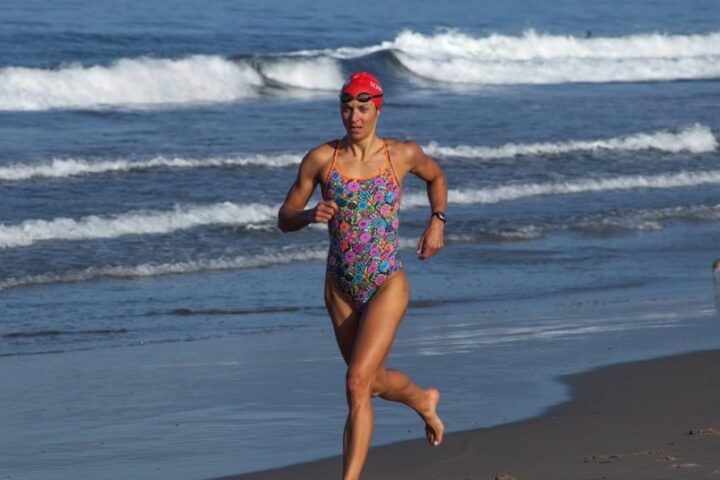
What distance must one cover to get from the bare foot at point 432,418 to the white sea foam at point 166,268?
5.81m

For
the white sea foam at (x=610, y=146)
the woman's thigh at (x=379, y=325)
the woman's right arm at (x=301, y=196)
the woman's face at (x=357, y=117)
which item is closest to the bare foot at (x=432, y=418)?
the woman's thigh at (x=379, y=325)

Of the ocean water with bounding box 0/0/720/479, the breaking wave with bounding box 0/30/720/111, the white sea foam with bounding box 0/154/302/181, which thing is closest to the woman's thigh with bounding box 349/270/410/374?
the ocean water with bounding box 0/0/720/479

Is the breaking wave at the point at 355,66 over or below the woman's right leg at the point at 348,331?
below

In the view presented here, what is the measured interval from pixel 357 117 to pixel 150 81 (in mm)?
21399

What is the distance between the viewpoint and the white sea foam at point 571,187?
16.2 meters

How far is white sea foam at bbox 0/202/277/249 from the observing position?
13.5m

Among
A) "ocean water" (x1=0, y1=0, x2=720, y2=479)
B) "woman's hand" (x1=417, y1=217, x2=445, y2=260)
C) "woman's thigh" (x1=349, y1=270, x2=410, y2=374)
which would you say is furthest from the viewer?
"ocean water" (x1=0, y1=0, x2=720, y2=479)

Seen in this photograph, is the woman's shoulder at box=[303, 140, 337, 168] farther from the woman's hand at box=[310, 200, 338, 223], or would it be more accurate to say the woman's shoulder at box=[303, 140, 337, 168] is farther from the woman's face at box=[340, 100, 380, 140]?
the woman's hand at box=[310, 200, 338, 223]

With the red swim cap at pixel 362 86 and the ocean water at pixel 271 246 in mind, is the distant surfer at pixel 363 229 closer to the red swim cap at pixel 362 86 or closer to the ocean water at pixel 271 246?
the red swim cap at pixel 362 86

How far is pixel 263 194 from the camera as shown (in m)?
16.1

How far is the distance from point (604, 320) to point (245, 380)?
2.86 metres

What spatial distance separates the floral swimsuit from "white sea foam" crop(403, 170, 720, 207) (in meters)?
9.65

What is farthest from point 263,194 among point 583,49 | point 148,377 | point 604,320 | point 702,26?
point 702,26

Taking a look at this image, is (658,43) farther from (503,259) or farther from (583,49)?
(503,259)
